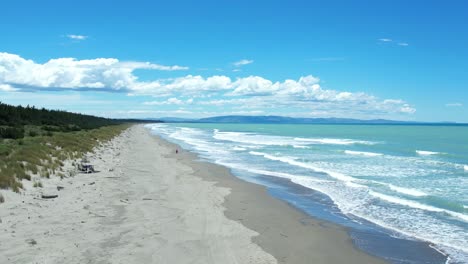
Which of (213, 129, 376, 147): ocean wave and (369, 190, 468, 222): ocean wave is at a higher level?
(213, 129, 376, 147): ocean wave

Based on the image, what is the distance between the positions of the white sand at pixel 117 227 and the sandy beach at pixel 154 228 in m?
0.02

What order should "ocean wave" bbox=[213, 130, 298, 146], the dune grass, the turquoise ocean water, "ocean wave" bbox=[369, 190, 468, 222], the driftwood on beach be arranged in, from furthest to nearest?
"ocean wave" bbox=[213, 130, 298, 146] → "ocean wave" bbox=[369, 190, 468, 222] → the dune grass → the driftwood on beach → the turquoise ocean water

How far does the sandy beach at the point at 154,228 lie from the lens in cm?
813

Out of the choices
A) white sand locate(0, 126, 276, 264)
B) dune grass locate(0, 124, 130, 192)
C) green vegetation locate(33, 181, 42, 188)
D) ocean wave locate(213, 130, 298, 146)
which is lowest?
ocean wave locate(213, 130, 298, 146)

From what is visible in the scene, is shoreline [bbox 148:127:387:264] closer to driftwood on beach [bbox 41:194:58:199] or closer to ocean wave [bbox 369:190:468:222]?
ocean wave [bbox 369:190:468:222]

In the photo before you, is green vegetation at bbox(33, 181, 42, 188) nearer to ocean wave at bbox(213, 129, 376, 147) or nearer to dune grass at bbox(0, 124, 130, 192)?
dune grass at bbox(0, 124, 130, 192)

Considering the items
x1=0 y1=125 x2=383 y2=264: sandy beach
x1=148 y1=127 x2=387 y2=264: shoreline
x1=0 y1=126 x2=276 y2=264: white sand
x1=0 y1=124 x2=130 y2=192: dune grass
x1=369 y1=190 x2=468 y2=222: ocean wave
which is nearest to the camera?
x1=0 y1=126 x2=276 y2=264: white sand

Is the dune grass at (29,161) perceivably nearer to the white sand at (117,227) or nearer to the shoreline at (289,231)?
the white sand at (117,227)

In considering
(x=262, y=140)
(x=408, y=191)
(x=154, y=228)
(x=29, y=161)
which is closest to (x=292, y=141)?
(x=262, y=140)

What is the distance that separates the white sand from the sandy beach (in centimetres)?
2

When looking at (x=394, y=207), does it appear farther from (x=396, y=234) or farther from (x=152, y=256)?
(x=152, y=256)

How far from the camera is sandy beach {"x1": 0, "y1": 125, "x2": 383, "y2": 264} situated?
8.13 m

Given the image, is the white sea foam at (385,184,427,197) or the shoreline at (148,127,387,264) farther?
the white sea foam at (385,184,427,197)

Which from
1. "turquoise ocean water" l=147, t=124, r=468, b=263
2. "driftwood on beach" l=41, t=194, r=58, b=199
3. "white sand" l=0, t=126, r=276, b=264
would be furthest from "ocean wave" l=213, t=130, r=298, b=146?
"driftwood on beach" l=41, t=194, r=58, b=199
